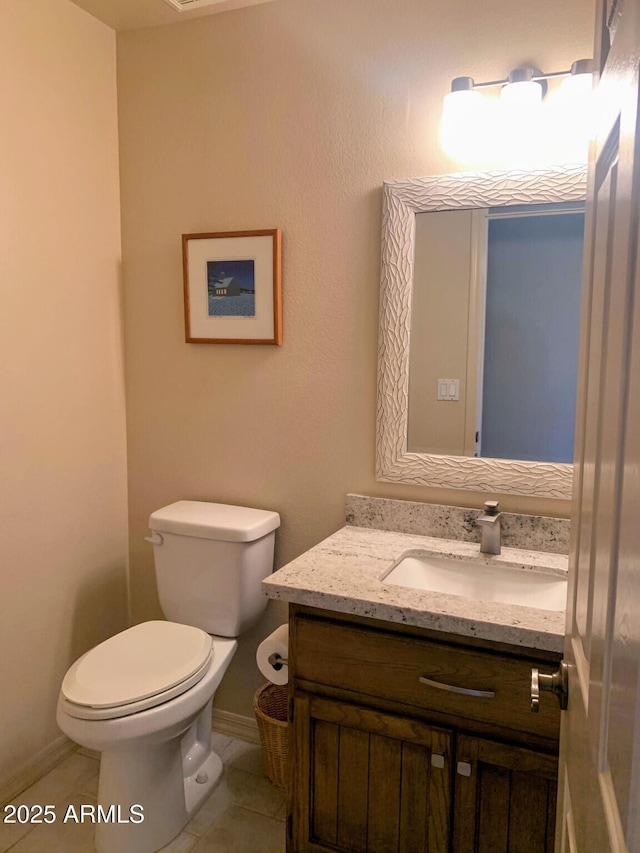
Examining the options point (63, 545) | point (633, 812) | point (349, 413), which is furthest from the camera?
point (63, 545)

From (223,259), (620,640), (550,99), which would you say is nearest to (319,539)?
(223,259)

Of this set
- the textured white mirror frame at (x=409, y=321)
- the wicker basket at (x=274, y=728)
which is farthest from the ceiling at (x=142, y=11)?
the wicker basket at (x=274, y=728)

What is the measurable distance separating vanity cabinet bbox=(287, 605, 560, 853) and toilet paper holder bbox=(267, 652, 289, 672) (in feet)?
0.75

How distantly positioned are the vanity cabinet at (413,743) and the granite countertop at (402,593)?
2.5 inches

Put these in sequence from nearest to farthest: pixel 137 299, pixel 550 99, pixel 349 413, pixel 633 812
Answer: pixel 633 812, pixel 550 99, pixel 349 413, pixel 137 299

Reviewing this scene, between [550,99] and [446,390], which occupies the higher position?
[550,99]

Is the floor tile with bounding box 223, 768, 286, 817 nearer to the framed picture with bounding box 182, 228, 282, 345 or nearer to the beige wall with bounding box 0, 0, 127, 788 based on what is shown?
the beige wall with bounding box 0, 0, 127, 788

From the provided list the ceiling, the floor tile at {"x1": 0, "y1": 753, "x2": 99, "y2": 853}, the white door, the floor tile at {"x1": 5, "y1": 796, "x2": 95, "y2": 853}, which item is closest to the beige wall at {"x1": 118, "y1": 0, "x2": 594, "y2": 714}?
the ceiling

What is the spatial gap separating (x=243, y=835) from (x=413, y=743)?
76cm

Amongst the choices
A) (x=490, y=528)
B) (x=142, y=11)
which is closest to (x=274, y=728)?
(x=490, y=528)

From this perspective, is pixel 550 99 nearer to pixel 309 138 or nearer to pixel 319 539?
pixel 309 138

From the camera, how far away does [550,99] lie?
65.2 inches

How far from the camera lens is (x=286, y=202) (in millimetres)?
2012

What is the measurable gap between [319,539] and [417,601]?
0.71 metres
